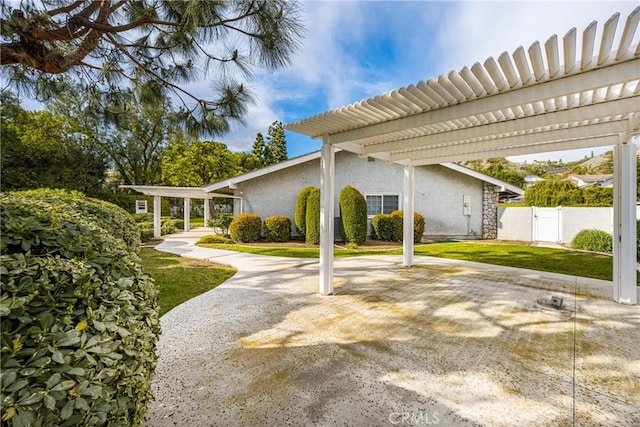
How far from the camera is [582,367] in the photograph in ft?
9.66

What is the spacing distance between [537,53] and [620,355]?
10.9 feet

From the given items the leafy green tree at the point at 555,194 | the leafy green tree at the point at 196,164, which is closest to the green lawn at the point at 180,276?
the leafy green tree at the point at 555,194

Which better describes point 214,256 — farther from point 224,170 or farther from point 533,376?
point 224,170

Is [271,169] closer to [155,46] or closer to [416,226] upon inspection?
[416,226]

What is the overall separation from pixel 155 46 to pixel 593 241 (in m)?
14.8

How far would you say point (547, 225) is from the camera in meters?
13.3

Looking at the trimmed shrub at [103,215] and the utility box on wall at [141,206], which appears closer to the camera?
the trimmed shrub at [103,215]

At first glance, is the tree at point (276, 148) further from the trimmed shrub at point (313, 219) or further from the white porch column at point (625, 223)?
the white porch column at point (625, 223)

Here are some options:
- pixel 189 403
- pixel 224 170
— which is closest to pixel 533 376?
pixel 189 403

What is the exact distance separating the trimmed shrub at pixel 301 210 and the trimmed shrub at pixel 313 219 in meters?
0.39

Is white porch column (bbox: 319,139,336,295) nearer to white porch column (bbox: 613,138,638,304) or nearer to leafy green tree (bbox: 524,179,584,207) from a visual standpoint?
white porch column (bbox: 613,138,638,304)

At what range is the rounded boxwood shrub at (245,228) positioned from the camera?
13.0 metres

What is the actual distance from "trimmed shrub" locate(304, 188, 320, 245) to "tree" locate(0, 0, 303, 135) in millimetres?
7005

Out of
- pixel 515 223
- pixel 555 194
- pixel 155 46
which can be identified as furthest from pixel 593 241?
pixel 155 46
